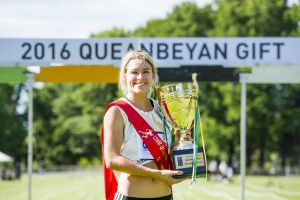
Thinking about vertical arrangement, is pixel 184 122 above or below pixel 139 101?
below

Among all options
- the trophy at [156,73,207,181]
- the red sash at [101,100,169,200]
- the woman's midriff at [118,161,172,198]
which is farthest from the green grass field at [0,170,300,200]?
the woman's midriff at [118,161,172,198]

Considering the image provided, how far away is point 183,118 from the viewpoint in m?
3.93

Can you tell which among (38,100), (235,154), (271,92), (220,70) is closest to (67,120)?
(38,100)

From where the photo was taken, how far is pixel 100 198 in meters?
17.8

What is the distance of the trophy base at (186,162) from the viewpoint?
3678mm

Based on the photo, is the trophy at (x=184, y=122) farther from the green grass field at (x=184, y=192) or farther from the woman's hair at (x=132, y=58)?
the green grass field at (x=184, y=192)

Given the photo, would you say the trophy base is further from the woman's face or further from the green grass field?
the green grass field

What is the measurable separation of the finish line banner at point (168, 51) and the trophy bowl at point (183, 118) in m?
5.07

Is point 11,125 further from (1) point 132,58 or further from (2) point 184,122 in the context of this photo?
(1) point 132,58

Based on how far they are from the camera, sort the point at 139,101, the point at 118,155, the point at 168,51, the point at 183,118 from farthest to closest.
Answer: the point at 168,51 < the point at 183,118 < the point at 139,101 < the point at 118,155

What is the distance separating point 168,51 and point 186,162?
215 inches

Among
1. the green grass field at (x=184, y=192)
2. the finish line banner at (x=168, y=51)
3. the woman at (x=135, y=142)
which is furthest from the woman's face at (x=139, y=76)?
the green grass field at (x=184, y=192)

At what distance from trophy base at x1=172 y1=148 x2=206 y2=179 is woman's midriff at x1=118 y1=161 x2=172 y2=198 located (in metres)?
0.13

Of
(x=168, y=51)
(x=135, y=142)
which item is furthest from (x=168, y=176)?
(x=168, y=51)
